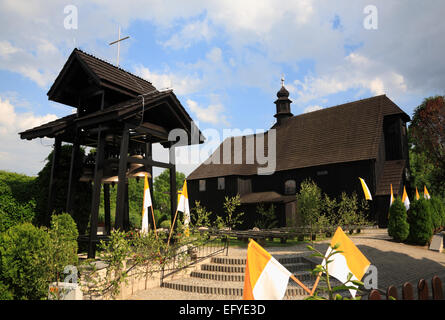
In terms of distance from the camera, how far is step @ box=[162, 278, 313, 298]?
8.53 m

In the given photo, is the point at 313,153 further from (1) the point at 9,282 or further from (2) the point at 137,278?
(1) the point at 9,282

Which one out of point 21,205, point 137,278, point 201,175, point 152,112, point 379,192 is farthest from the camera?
point 201,175

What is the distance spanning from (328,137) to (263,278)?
26.3 metres

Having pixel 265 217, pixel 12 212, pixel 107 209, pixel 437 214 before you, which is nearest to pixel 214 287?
pixel 107 209

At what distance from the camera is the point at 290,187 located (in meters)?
27.8

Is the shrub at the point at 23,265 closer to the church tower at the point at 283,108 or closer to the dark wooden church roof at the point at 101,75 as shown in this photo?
the dark wooden church roof at the point at 101,75

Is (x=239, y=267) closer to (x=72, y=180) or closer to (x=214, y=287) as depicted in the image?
(x=214, y=287)

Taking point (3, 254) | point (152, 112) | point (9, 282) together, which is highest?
point (152, 112)

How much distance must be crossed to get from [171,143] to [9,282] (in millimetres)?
6852

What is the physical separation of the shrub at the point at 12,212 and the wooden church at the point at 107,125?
641 mm

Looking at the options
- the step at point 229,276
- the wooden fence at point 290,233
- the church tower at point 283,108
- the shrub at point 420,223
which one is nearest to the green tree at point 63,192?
the step at point 229,276

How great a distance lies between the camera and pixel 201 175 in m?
32.8

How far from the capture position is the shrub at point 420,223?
15.9 metres
